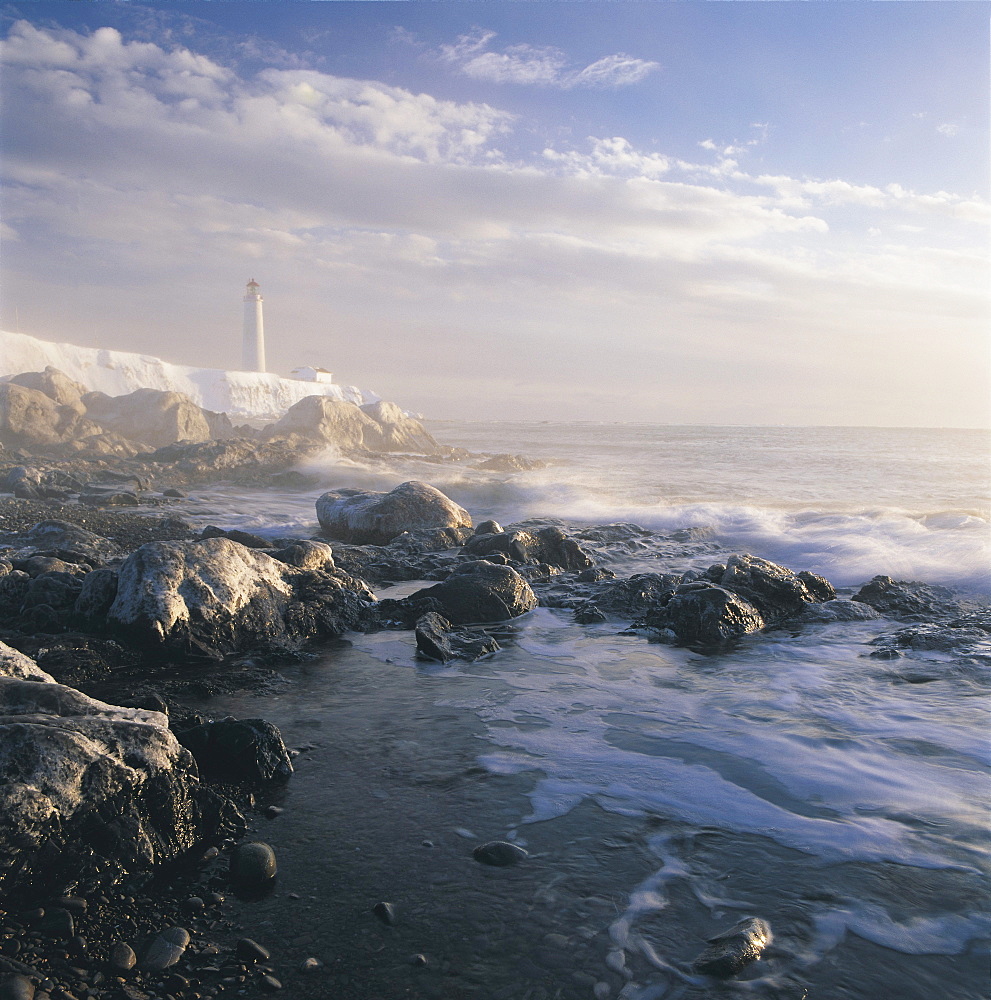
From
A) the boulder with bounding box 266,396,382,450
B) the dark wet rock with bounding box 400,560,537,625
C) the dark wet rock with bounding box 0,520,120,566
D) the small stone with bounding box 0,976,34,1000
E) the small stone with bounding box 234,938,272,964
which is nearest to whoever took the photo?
the small stone with bounding box 0,976,34,1000

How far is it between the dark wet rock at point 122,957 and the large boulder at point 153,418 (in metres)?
33.7

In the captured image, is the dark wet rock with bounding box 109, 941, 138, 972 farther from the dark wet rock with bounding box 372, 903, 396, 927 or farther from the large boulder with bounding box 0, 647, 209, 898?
Result: the dark wet rock with bounding box 372, 903, 396, 927

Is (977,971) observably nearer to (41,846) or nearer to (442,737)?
(442,737)

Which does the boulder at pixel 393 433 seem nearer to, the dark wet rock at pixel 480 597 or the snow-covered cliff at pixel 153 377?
the dark wet rock at pixel 480 597

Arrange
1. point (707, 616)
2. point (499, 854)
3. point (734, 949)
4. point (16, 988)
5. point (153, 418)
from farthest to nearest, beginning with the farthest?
point (153, 418), point (707, 616), point (499, 854), point (734, 949), point (16, 988)

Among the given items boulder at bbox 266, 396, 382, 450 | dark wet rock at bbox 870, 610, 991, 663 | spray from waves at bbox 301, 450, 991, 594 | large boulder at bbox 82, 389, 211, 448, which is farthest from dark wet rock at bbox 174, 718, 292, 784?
large boulder at bbox 82, 389, 211, 448

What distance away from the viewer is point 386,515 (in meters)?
12.6

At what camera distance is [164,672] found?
18.4 ft

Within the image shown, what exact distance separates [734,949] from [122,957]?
223cm

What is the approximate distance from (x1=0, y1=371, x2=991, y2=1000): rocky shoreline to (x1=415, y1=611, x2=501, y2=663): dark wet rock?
0.09 ft

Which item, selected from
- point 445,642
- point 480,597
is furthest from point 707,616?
point 445,642

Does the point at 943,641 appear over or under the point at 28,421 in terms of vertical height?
under

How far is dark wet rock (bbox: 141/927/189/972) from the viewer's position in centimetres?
245

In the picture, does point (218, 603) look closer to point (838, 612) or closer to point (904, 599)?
point (838, 612)
